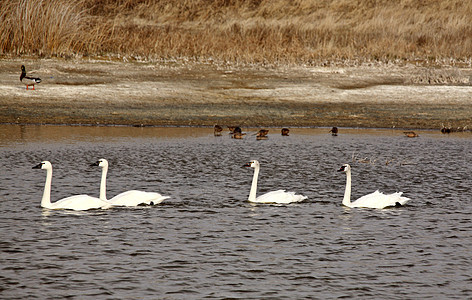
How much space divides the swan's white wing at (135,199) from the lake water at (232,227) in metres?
0.22

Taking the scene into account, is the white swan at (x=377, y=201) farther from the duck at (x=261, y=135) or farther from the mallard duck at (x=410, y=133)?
the mallard duck at (x=410, y=133)

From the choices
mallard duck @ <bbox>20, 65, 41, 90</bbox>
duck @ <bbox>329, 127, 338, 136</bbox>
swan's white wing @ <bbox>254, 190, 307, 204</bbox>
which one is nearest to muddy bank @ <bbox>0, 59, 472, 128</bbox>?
mallard duck @ <bbox>20, 65, 41, 90</bbox>

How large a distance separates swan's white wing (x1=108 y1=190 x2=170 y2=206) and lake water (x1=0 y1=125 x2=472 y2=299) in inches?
8.7

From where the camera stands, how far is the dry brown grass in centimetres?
3603

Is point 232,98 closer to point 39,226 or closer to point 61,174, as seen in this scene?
point 61,174

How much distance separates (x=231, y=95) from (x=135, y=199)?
17054mm

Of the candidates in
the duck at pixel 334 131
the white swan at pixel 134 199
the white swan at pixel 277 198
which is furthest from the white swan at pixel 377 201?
the duck at pixel 334 131

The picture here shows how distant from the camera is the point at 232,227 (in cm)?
1251

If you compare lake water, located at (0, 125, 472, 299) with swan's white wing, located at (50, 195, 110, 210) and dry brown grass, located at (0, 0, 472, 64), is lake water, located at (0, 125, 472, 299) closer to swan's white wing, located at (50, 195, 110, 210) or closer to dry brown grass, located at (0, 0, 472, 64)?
swan's white wing, located at (50, 195, 110, 210)

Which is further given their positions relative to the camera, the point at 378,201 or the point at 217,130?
the point at 217,130

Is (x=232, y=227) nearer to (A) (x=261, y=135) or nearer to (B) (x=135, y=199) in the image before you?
(B) (x=135, y=199)

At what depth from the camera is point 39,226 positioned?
1230 centimetres

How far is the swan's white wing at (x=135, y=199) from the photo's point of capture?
13.9m

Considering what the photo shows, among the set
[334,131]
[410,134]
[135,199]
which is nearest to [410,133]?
[410,134]
